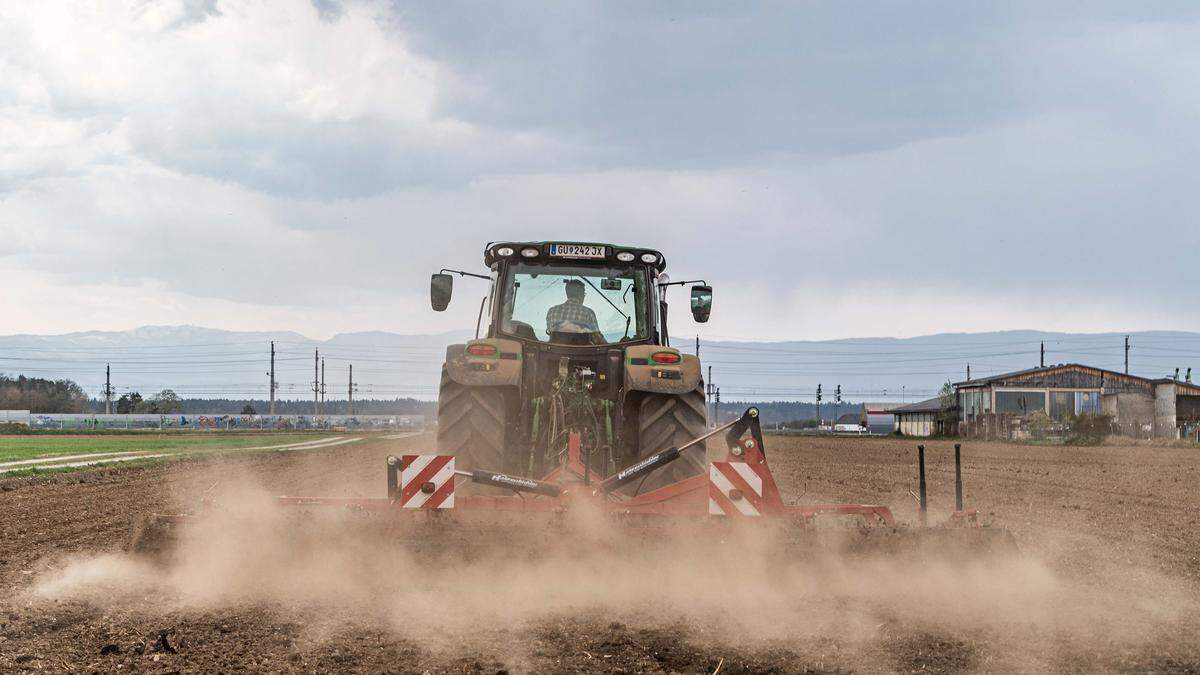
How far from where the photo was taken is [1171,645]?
621cm

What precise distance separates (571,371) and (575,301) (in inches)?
29.7

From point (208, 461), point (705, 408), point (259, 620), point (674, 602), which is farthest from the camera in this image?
point (208, 461)

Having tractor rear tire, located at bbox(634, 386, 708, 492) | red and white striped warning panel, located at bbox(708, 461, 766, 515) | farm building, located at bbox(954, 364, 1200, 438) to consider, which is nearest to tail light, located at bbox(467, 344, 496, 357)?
tractor rear tire, located at bbox(634, 386, 708, 492)

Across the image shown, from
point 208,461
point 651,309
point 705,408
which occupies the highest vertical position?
point 651,309

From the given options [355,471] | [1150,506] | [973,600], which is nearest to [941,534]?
[973,600]

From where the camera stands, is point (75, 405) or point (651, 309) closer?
point (651, 309)

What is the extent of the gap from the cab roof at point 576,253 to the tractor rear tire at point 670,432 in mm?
1454

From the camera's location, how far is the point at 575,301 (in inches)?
378

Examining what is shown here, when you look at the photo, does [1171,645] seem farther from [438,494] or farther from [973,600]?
[438,494]

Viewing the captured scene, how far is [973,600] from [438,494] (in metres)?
3.74

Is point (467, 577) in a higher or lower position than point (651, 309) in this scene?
lower

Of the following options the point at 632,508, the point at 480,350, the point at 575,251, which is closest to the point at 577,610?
the point at 632,508

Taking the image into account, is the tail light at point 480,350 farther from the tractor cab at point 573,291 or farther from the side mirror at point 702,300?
the side mirror at point 702,300

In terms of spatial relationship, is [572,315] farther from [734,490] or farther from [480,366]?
[734,490]
